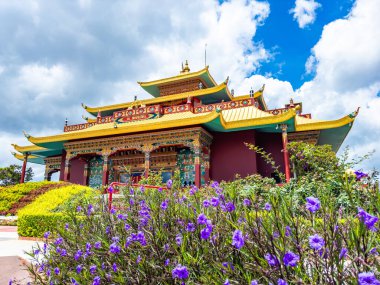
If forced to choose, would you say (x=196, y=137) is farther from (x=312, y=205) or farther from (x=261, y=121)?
(x=312, y=205)

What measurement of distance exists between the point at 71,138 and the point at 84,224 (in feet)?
48.7

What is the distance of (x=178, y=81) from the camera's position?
19.7 metres

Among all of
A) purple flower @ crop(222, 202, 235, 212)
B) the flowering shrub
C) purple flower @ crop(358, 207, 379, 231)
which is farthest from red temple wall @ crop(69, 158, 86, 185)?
purple flower @ crop(358, 207, 379, 231)

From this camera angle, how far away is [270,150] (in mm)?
14305

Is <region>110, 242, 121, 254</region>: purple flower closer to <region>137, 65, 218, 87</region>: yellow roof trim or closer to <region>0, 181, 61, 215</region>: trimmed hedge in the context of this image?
<region>0, 181, 61, 215</region>: trimmed hedge

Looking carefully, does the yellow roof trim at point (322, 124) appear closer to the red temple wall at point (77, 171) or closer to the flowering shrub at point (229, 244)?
the flowering shrub at point (229, 244)

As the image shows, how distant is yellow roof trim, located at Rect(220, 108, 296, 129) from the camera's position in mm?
12375

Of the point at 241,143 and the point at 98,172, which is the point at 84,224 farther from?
the point at 98,172

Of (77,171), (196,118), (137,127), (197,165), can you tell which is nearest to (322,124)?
(196,118)

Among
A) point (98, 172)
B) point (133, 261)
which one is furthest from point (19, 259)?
point (98, 172)

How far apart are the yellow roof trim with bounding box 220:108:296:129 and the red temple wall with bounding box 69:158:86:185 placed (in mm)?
10428

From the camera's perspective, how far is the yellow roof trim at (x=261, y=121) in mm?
12375

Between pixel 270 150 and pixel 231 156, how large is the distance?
2009mm

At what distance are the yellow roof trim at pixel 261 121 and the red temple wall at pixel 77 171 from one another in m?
10.4
